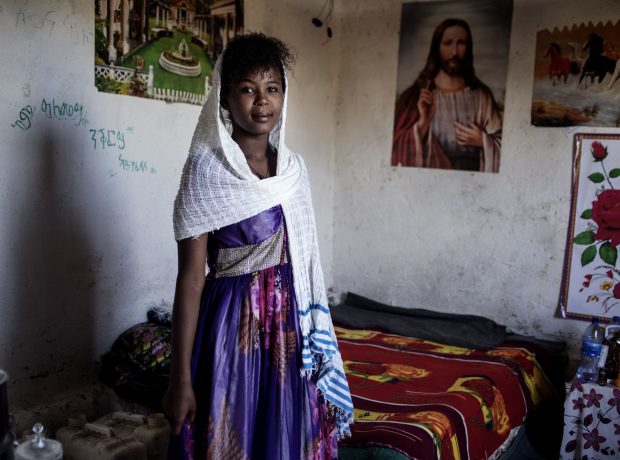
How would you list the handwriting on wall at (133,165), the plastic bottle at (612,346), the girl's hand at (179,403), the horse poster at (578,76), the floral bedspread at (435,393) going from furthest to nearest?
1. the horse poster at (578,76)
2. the plastic bottle at (612,346)
3. the handwriting on wall at (133,165)
4. the floral bedspread at (435,393)
5. the girl's hand at (179,403)

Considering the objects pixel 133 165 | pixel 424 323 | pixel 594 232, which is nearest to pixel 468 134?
pixel 594 232

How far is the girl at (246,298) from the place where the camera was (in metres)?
1.76

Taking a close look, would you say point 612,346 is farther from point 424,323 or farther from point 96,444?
point 96,444

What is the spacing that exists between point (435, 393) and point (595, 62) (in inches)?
75.2

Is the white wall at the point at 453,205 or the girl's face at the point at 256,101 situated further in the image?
the white wall at the point at 453,205

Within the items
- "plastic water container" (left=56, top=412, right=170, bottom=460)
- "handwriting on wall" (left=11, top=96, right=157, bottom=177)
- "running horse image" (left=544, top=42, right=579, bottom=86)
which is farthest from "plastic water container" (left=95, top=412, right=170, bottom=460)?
"running horse image" (left=544, top=42, right=579, bottom=86)

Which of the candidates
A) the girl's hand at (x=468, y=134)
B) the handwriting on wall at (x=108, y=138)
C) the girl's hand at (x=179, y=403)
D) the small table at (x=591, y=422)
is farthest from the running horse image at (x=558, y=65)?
the girl's hand at (x=179, y=403)

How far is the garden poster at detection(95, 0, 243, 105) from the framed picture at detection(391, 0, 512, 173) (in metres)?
1.11

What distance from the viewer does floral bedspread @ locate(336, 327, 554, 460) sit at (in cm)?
238

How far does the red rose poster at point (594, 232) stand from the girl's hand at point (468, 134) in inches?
20.9

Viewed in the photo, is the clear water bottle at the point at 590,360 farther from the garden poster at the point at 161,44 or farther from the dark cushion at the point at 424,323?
the garden poster at the point at 161,44

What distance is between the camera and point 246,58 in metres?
1.85

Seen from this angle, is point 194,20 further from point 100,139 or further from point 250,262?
point 250,262

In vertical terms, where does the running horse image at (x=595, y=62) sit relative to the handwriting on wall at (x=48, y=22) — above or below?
above
